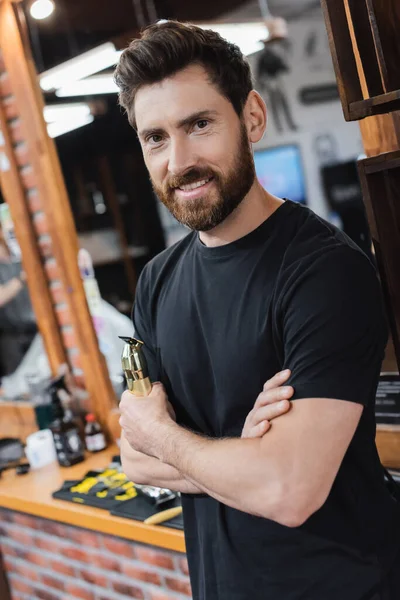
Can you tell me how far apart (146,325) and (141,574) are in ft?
3.44

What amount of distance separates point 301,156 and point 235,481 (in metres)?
3.22

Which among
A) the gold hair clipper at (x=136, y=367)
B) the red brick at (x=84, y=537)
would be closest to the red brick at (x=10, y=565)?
the red brick at (x=84, y=537)

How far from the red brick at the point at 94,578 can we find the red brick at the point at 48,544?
145 mm

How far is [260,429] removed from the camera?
1.25 meters

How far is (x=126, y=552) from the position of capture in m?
2.29

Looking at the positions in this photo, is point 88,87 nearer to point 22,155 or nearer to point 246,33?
point 22,155

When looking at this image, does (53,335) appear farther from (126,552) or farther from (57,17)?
(57,17)

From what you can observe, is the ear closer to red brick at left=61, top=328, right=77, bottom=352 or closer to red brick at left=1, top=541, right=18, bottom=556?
red brick at left=61, top=328, right=77, bottom=352

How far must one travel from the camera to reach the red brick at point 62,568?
8.56 ft

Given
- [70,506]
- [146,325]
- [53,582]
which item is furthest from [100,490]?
[146,325]

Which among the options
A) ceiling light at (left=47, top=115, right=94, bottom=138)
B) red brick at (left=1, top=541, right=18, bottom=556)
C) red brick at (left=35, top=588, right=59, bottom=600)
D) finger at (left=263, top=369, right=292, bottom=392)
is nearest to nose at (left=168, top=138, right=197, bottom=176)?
finger at (left=263, top=369, right=292, bottom=392)

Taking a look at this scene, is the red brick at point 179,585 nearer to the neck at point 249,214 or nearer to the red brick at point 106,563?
the red brick at point 106,563

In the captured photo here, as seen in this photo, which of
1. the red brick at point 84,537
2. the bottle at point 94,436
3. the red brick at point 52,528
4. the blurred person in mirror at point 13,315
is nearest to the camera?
the red brick at point 84,537

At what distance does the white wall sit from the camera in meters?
3.77
